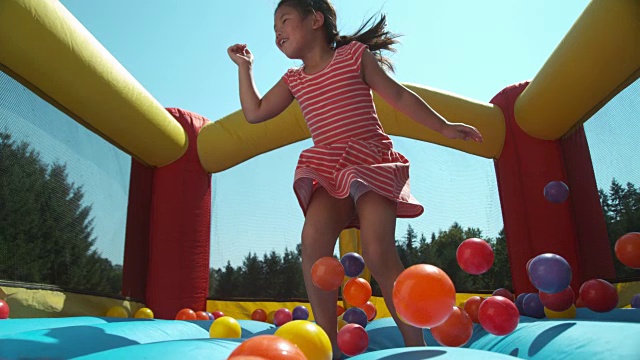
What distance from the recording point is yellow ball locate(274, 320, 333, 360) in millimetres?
1004

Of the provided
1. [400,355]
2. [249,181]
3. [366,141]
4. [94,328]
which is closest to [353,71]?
[366,141]

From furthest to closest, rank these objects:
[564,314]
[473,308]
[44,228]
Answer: [44,228]
[564,314]
[473,308]

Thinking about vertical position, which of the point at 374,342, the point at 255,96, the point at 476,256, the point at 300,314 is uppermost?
the point at 255,96

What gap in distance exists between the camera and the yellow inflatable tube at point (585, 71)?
7.26ft

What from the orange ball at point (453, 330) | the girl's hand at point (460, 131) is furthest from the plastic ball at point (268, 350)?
the girl's hand at point (460, 131)

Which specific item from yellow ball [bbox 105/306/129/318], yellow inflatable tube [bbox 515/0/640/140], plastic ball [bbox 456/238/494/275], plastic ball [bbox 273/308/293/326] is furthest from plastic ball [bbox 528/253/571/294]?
yellow ball [bbox 105/306/129/318]

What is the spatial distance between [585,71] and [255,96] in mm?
1610

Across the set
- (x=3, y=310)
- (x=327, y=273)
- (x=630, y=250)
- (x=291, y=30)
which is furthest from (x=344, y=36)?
(x=3, y=310)

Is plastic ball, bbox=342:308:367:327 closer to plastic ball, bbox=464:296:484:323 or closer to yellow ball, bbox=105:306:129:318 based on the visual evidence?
plastic ball, bbox=464:296:484:323

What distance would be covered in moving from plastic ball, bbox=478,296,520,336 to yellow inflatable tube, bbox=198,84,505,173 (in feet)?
5.96

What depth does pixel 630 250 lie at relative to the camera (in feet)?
5.96

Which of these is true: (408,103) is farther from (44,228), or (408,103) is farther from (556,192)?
(44,228)

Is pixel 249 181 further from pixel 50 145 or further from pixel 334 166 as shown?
pixel 334 166

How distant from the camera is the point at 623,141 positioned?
2488 millimetres
